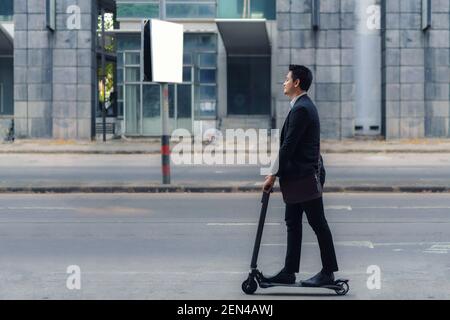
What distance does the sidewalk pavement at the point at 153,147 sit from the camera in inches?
1342

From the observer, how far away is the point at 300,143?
798 centimetres

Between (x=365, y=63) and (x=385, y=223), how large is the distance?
93.5ft

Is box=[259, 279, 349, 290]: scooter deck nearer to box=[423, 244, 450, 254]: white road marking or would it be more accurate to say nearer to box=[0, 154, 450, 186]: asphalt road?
box=[423, 244, 450, 254]: white road marking

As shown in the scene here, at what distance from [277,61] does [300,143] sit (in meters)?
33.8

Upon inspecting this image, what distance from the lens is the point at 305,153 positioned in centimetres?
798

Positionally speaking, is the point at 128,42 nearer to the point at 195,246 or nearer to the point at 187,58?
the point at 187,58

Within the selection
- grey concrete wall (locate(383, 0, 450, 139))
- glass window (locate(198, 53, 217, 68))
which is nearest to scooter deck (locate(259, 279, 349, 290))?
Answer: grey concrete wall (locate(383, 0, 450, 139))

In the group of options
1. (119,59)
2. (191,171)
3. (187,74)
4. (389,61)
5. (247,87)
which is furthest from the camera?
(247,87)

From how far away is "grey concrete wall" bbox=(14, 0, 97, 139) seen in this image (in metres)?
40.5

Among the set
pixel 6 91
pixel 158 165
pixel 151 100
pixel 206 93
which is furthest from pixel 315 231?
pixel 6 91

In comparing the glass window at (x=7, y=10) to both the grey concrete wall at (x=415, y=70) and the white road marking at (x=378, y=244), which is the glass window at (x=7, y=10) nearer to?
the grey concrete wall at (x=415, y=70)

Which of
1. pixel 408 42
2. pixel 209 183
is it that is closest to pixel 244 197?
pixel 209 183

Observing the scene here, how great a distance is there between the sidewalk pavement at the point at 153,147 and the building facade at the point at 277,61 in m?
1.35

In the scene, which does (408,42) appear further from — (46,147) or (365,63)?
(46,147)
